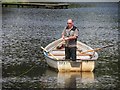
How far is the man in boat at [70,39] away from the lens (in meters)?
25.5

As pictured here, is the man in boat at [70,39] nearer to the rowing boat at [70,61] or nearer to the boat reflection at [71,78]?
the rowing boat at [70,61]

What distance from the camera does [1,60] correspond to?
32125mm

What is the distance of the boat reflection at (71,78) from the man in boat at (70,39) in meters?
1.03

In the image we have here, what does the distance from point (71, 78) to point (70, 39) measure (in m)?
2.36

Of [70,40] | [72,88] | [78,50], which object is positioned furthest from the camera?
[78,50]

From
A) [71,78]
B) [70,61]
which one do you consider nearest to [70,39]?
[70,61]

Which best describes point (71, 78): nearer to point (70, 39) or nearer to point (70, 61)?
point (70, 61)

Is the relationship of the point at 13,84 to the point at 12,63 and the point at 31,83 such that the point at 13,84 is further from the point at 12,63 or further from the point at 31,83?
the point at 12,63

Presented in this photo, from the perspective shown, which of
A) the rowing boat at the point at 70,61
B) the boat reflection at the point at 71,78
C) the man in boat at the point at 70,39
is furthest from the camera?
the rowing boat at the point at 70,61

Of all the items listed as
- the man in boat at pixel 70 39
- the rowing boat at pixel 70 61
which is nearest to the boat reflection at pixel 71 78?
the rowing boat at pixel 70 61

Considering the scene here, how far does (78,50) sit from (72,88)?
6.14m

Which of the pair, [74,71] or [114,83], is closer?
[114,83]

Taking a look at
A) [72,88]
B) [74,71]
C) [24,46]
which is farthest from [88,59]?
[24,46]

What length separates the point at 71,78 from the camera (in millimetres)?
25062
